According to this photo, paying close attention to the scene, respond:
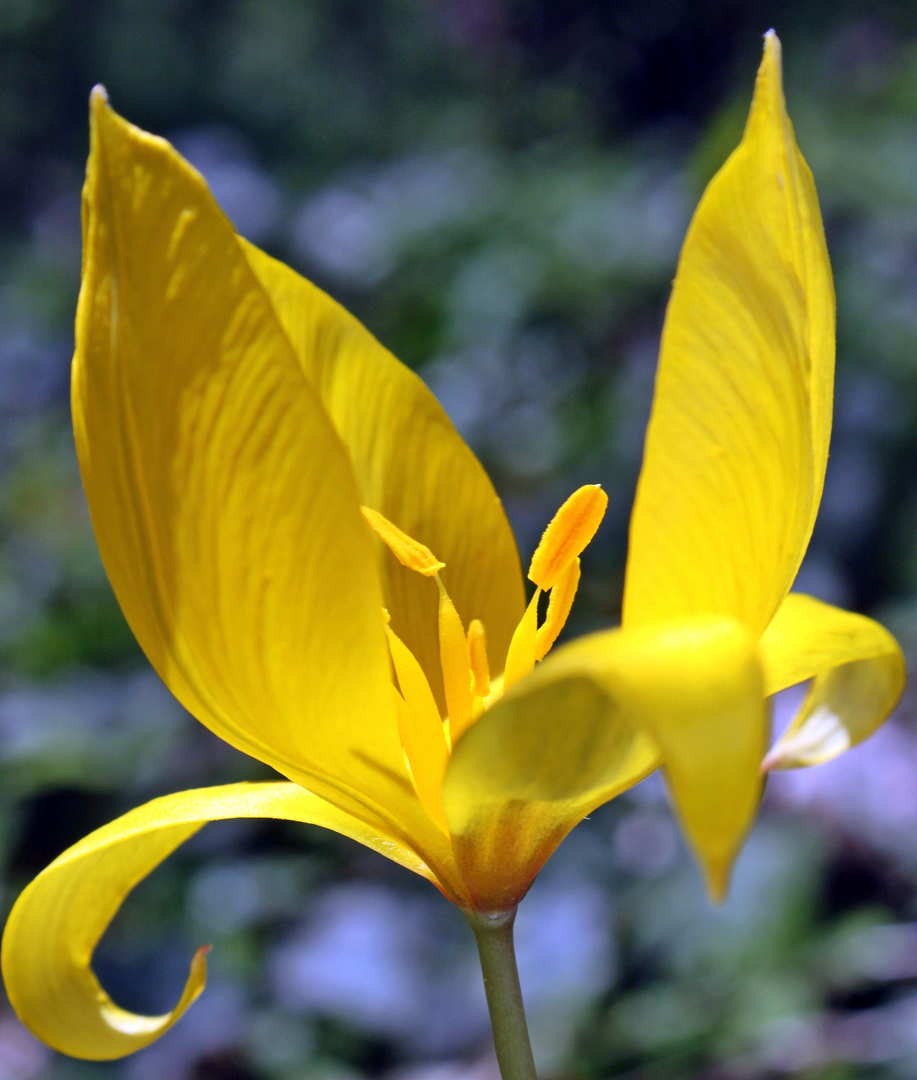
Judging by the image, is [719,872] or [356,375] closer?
[719,872]

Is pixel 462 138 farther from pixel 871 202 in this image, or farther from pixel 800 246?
pixel 800 246

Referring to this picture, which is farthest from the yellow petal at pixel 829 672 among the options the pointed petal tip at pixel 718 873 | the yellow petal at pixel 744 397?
the pointed petal tip at pixel 718 873

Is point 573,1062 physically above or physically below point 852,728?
below

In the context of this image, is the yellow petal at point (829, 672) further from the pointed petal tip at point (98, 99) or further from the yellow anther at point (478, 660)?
the pointed petal tip at point (98, 99)

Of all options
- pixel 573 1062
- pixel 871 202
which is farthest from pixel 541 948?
pixel 871 202

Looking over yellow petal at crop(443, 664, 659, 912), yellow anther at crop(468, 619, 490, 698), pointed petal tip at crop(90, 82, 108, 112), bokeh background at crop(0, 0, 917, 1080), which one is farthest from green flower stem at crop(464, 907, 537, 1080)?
bokeh background at crop(0, 0, 917, 1080)

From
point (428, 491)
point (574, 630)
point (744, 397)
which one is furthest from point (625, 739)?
point (574, 630)

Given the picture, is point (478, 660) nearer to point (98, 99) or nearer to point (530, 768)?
point (530, 768)
